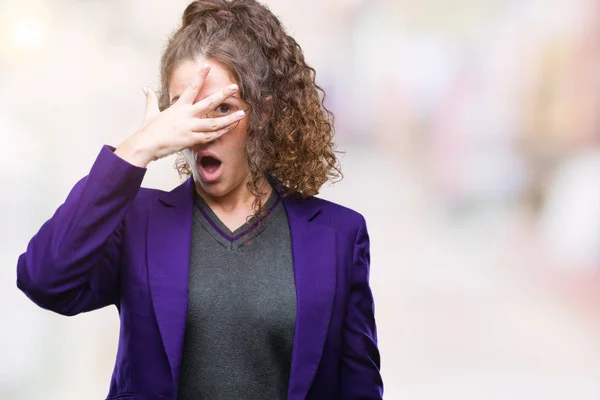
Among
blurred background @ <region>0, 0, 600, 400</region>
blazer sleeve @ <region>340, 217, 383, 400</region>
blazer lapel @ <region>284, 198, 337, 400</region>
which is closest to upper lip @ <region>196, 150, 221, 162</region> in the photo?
blazer lapel @ <region>284, 198, 337, 400</region>

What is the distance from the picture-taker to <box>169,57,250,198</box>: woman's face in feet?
5.85

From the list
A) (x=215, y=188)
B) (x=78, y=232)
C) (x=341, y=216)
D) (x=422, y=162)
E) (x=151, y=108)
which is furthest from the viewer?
(x=422, y=162)

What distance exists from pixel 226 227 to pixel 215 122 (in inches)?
11.2

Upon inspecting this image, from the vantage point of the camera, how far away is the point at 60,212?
1629mm

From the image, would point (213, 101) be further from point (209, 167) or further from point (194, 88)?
point (209, 167)

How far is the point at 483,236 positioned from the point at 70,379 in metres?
1.65

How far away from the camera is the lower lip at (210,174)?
1.81 meters

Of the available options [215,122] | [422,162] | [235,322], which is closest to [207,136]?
[215,122]

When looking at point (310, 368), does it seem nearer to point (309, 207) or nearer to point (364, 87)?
point (309, 207)

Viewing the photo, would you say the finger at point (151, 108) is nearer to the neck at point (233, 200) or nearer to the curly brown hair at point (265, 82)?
the curly brown hair at point (265, 82)

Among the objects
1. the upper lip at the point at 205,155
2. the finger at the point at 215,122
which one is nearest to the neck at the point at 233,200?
the upper lip at the point at 205,155

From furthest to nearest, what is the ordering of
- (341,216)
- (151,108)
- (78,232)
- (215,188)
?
(341,216) < (215,188) < (151,108) < (78,232)

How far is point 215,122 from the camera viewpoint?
5.51 feet

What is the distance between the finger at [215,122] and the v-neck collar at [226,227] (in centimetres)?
25
